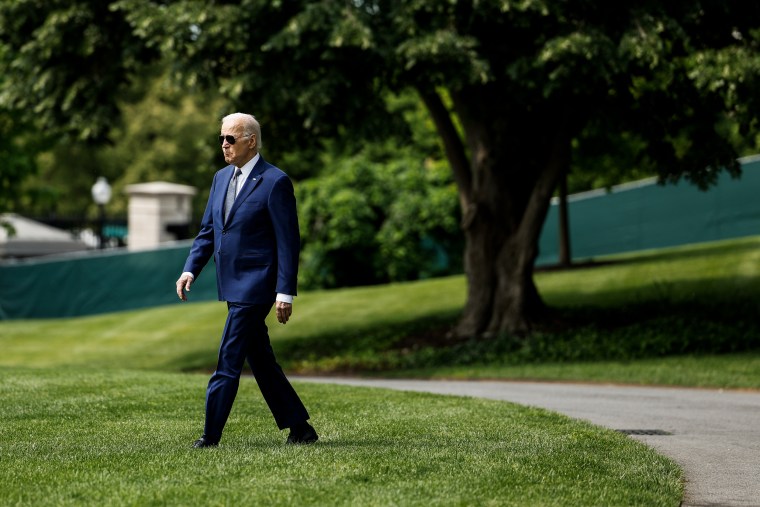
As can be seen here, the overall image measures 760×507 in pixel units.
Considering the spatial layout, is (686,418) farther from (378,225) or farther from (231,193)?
(378,225)

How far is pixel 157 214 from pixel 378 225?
6710mm

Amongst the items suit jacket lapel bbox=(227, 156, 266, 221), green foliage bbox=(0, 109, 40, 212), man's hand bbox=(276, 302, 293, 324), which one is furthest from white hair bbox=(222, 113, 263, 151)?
green foliage bbox=(0, 109, 40, 212)

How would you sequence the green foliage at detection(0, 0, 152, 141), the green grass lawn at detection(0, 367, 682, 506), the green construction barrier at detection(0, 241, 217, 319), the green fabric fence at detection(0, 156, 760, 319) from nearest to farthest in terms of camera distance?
1. the green grass lawn at detection(0, 367, 682, 506)
2. the green foliage at detection(0, 0, 152, 141)
3. the green fabric fence at detection(0, 156, 760, 319)
4. the green construction barrier at detection(0, 241, 217, 319)

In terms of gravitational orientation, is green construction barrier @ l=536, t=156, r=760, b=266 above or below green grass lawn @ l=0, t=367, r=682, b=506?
above

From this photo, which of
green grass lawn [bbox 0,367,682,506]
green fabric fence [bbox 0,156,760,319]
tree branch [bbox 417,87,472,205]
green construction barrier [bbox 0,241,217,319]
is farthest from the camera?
green construction barrier [bbox 0,241,217,319]

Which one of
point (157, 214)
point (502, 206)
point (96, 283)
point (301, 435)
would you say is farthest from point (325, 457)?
point (157, 214)

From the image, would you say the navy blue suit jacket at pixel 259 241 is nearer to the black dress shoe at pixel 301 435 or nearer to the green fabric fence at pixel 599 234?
the black dress shoe at pixel 301 435

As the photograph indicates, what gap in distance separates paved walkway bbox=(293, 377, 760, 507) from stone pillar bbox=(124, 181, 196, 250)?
19.4 meters

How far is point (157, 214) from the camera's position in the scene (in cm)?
3644

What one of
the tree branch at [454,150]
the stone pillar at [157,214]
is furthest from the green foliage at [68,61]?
the stone pillar at [157,214]

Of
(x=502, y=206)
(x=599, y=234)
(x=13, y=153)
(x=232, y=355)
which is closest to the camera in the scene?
(x=232, y=355)

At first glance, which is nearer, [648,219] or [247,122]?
[247,122]

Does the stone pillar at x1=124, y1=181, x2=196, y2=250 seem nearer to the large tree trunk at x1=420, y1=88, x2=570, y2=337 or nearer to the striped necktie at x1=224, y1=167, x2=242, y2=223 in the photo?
the large tree trunk at x1=420, y1=88, x2=570, y2=337

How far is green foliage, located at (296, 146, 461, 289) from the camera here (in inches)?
1310
